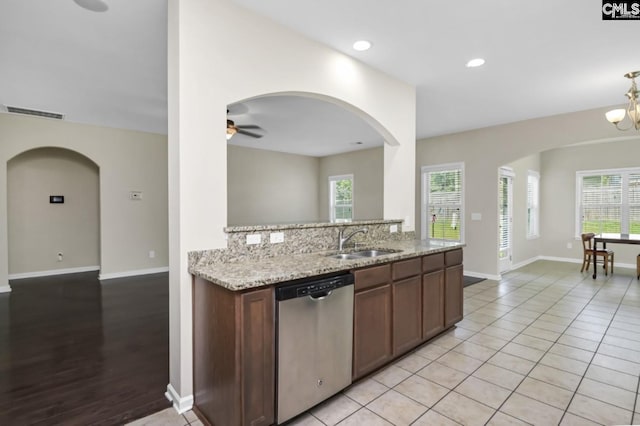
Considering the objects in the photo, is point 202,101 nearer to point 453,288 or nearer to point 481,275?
point 453,288

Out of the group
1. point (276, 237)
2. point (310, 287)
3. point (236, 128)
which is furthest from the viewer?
point (236, 128)

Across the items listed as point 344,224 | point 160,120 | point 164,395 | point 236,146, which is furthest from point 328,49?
point 236,146

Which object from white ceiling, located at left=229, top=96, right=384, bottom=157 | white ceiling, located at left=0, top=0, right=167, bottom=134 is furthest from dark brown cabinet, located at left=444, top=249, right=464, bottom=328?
white ceiling, located at left=0, top=0, right=167, bottom=134

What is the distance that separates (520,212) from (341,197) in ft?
14.1

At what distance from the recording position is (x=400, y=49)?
304cm

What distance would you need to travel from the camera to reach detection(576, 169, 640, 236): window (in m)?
6.71

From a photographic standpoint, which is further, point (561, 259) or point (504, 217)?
point (561, 259)

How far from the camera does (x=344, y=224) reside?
10.1 feet

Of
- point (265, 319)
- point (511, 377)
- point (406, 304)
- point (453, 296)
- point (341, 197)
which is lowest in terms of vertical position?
point (511, 377)

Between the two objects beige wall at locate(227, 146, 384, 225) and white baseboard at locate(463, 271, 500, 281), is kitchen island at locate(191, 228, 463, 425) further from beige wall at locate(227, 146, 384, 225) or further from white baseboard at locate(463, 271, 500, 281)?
beige wall at locate(227, 146, 384, 225)

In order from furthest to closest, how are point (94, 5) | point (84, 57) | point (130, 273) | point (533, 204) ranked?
point (533, 204)
point (130, 273)
point (84, 57)
point (94, 5)

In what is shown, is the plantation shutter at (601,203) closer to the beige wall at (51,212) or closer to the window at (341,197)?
the window at (341,197)

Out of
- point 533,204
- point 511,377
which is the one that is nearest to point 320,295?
point 511,377

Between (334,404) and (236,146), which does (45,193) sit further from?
(334,404)
